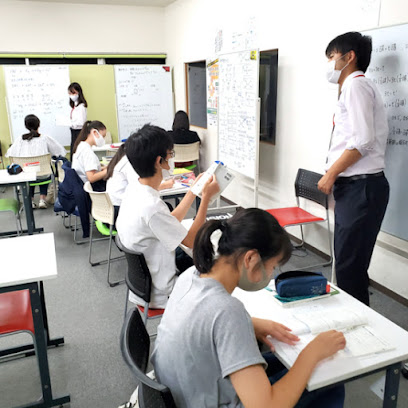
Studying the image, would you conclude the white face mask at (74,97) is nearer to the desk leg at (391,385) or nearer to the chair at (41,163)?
the chair at (41,163)

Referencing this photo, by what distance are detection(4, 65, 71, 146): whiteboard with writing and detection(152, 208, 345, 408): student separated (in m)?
5.83

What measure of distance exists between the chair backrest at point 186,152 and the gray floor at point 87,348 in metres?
2.17

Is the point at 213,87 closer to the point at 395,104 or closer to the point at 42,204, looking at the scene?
the point at 42,204

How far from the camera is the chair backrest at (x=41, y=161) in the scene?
455cm

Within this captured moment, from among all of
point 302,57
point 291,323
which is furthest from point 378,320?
point 302,57

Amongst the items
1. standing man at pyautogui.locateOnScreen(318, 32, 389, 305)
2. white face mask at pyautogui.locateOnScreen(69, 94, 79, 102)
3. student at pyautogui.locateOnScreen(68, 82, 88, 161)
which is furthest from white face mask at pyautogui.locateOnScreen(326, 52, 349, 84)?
white face mask at pyautogui.locateOnScreen(69, 94, 79, 102)

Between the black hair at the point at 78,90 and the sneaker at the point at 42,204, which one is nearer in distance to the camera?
the sneaker at the point at 42,204

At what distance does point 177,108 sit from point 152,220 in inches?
210

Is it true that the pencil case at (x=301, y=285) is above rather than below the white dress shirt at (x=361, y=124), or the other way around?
below

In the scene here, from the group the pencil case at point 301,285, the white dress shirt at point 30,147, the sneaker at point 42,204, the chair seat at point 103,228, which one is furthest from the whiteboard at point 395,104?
the sneaker at point 42,204

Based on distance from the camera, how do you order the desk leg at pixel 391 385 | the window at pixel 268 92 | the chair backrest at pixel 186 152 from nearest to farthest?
1. the desk leg at pixel 391 385
2. the window at pixel 268 92
3. the chair backrest at pixel 186 152

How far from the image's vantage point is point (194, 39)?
5703mm

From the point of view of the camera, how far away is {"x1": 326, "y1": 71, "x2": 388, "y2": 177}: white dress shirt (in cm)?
215

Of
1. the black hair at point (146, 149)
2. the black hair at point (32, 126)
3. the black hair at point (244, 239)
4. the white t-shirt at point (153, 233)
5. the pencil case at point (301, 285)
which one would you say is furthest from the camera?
the black hair at point (32, 126)
